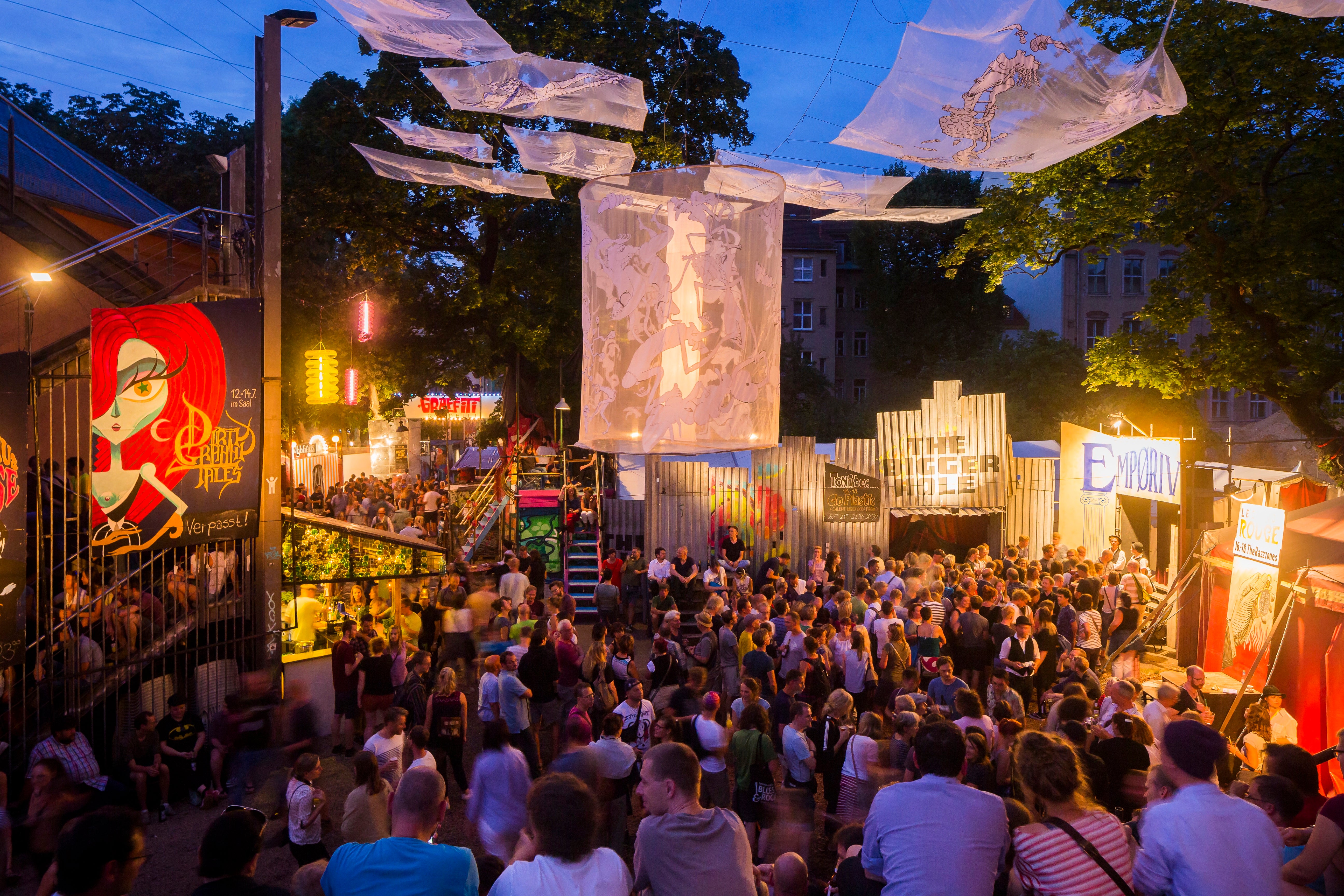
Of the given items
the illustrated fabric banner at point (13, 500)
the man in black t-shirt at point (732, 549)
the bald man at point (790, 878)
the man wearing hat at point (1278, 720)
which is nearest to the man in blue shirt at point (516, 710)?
the bald man at point (790, 878)

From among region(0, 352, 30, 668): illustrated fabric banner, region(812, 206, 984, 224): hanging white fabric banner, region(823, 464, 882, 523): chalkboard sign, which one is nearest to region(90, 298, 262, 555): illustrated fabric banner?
region(0, 352, 30, 668): illustrated fabric banner

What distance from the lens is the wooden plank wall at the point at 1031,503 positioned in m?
17.9

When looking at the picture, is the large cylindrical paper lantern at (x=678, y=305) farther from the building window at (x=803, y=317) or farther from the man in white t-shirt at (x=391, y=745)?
the building window at (x=803, y=317)

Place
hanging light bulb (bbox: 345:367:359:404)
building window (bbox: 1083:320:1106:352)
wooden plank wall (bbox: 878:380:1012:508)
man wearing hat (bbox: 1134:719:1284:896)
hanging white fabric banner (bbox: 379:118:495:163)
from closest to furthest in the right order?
1. man wearing hat (bbox: 1134:719:1284:896)
2. hanging white fabric banner (bbox: 379:118:495:163)
3. wooden plank wall (bbox: 878:380:1012:508)
4. hanging light bulb (bbox: 345:367:359:404)
5. building window (bbox: 1083:320:1106:352)

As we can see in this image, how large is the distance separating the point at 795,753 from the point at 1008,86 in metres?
4.61

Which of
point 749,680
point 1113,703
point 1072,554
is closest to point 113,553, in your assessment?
point 749,680

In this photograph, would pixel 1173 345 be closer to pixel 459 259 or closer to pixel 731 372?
pixel 731 372

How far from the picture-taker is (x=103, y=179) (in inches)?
597

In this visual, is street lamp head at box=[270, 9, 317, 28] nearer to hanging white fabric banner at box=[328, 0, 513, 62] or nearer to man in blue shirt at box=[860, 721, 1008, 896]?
hanging white fabric banner at box=[328, 0, 513, 62]

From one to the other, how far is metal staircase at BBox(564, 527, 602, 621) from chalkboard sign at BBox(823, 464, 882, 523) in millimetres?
4613

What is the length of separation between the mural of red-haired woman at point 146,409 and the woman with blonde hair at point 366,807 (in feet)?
12.8

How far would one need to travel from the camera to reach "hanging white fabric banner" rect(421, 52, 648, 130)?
20.5ft

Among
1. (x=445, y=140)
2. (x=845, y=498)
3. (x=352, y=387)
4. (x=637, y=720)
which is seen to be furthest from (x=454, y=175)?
(x=352, y=387)

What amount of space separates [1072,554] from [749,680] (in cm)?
1037
